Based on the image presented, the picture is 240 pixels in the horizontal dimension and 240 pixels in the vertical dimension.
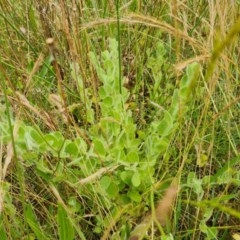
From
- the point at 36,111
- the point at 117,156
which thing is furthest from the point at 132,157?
the point at 36,111

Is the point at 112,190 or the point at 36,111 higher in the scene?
the point at 36,111

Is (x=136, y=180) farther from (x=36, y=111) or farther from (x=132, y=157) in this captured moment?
(x=36, y=111)

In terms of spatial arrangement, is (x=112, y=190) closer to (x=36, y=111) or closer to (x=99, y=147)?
(x=99, y=147)

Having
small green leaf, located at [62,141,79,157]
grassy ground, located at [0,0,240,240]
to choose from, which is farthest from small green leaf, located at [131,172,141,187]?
small green leaf, located at [62,141,79,157]

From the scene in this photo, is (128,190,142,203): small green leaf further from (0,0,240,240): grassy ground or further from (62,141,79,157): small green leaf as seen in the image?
(62,141,79,157): small green leaf

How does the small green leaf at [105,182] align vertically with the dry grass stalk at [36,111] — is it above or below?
below

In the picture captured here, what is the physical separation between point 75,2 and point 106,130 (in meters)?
0.49

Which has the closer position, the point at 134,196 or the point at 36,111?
the point at 36,111

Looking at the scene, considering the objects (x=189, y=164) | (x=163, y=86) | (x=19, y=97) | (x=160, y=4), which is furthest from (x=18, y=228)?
(x=160, y=4)

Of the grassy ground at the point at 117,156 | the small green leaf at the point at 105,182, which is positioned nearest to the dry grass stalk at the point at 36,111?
the grassy ground at the point at 117,156

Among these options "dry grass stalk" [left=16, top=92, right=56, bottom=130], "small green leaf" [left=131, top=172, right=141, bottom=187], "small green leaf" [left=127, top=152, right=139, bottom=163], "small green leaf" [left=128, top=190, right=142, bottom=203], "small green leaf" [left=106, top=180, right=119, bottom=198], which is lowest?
"small green leaf" [left=128, top=190, right=142, bottom=203]

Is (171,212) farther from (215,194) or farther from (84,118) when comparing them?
(84,118)

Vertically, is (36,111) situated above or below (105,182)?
above

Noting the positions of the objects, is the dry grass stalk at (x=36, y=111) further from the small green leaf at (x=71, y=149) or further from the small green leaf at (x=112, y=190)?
the small green leaf at (x=112, y=190)
